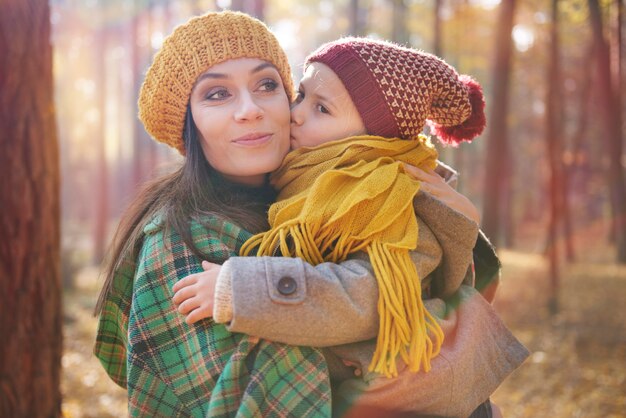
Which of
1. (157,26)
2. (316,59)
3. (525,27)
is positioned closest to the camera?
(316,59)

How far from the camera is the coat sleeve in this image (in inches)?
70.1

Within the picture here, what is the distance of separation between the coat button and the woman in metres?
0.07

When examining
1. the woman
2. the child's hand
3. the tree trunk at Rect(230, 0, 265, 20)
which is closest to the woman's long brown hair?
the woman

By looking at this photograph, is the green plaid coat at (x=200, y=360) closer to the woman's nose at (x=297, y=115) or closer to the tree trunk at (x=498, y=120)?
the woman's nose at (x=297, y=115)

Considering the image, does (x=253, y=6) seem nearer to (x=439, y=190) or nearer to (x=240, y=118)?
(x=240, y=118)

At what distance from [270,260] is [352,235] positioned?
309 millimetres

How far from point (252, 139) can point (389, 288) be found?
87cm

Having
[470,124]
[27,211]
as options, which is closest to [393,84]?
[470,124]

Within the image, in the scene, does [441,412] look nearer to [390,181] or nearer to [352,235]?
[352,235]

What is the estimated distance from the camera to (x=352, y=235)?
78.0 inches

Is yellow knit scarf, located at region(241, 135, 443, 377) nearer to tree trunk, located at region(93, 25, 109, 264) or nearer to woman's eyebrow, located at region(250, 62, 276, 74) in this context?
woman's eyebrow, located at region(250, 62, 276, 74)

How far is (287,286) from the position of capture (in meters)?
1.80

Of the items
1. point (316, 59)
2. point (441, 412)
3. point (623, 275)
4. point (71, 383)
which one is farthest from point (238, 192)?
point (623, 275)

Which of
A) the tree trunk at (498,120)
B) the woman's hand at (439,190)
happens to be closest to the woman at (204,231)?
the woman's hand at (439,190)
